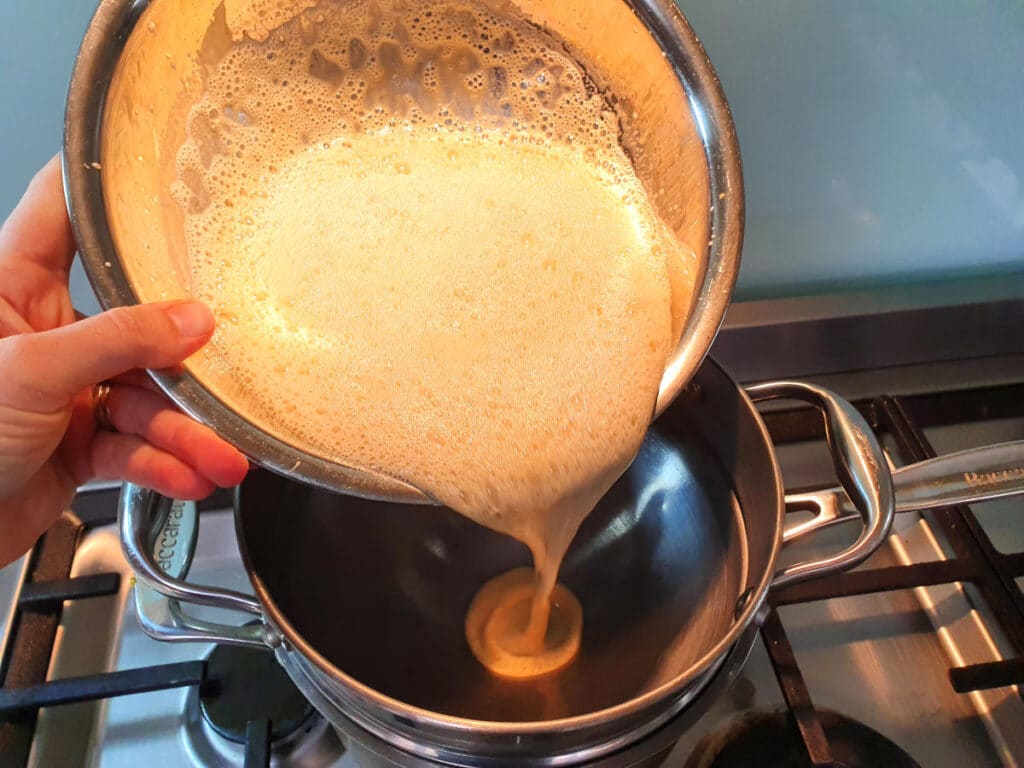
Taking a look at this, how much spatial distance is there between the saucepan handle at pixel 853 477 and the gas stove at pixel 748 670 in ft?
0.30

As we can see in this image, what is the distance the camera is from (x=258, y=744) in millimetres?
533

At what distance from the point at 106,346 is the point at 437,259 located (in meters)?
0.19

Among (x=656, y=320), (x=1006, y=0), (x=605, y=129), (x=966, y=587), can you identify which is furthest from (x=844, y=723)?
(x=1006, y=0)

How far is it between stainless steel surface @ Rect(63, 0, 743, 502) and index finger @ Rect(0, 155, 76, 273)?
0.44 feet

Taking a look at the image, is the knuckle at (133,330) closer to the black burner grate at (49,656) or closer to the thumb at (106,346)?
the thumb at (106,346)

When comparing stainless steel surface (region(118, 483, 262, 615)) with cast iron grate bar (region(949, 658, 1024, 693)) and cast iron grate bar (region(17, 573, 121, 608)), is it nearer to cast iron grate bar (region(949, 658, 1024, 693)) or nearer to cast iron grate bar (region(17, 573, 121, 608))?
cast iron grate bar (region(17, 573, 121, 608))

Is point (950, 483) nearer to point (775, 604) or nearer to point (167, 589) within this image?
point (775, 604)

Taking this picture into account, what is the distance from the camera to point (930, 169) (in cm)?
73

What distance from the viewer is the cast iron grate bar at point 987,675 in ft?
1.87

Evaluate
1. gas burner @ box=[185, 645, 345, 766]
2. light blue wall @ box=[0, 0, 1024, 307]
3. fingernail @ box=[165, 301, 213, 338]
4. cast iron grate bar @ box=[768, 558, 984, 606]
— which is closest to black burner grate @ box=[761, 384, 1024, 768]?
cast iron grate bar @ box=[768, 558, 984, 606]

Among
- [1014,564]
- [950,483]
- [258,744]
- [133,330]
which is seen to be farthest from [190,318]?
[1014,564]

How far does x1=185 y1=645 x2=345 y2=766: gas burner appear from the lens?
0.56 meters

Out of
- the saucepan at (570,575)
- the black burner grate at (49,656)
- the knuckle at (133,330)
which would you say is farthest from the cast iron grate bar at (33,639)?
the knuckle at (133,330)

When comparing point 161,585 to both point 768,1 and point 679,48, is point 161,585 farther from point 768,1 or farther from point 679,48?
point 768,1
